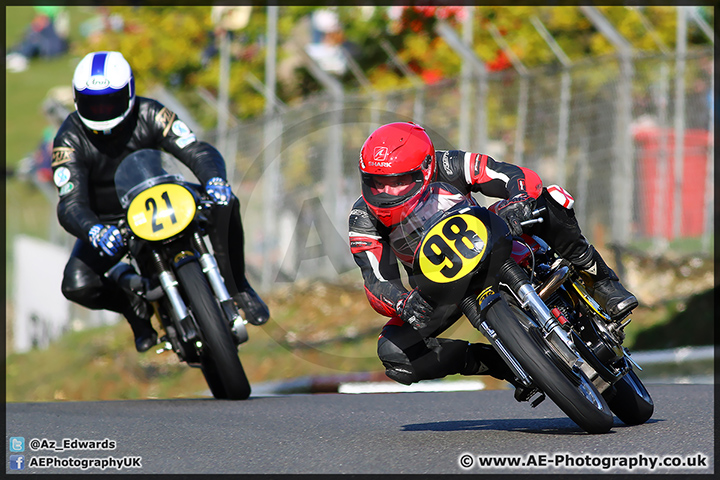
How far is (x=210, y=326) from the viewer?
655cm

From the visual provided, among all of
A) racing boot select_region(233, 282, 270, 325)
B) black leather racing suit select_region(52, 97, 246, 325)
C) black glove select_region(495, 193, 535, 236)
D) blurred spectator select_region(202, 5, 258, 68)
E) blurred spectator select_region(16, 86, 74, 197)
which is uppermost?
blurred spectator select_region(202, 5, 258, 68)

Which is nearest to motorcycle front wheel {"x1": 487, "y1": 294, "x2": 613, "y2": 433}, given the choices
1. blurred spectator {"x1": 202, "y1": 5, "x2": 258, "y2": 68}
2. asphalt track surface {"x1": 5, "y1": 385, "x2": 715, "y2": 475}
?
asphalt track surface {"x1": 5, "y1": 385, "x2": 715, "y2": 475}

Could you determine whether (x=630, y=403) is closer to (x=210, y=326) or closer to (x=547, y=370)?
(x=547, y=370)

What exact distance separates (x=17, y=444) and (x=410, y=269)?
2050 millimetres

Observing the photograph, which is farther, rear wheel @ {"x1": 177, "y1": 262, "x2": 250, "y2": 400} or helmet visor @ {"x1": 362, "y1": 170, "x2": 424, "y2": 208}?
rear wheel @ {"x1": 177, "y1": 262, "x2": 250, "y2": 400}

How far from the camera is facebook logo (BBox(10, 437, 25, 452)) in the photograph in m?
4.83

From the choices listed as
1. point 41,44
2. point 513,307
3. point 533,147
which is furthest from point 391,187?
point 41,44

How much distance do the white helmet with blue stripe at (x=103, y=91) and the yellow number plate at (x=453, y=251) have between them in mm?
3507

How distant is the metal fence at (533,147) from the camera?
1085cm

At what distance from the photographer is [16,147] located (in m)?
44.9

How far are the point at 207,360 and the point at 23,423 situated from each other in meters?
1.41

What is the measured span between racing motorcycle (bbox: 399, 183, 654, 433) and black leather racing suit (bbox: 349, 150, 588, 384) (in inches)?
6.7

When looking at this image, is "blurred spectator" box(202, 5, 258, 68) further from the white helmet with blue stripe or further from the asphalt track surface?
the asphalt track surface

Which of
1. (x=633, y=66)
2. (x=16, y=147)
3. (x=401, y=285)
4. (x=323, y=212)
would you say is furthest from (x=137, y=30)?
(x=16, y=147)
